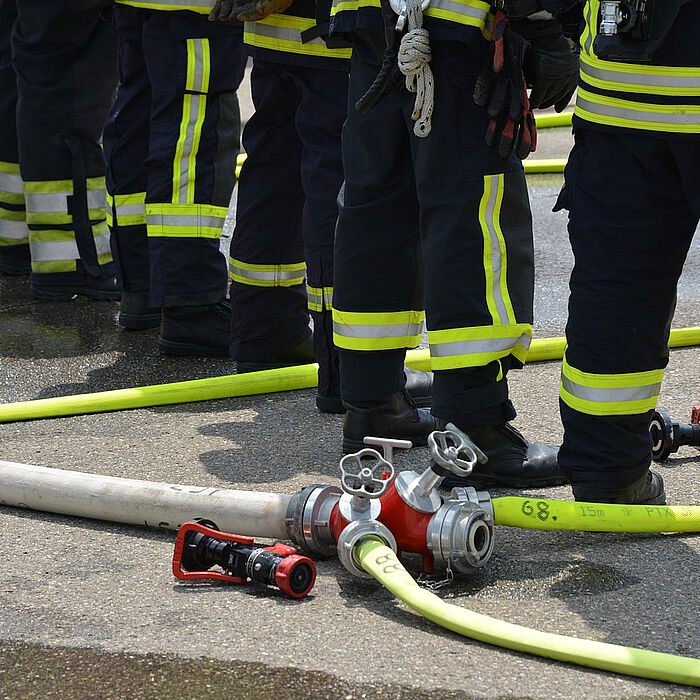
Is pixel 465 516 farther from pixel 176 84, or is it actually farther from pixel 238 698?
pixel 176 84

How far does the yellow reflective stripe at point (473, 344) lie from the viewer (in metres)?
2.91

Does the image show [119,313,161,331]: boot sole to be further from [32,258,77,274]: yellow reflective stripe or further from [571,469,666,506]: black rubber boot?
[571,469,666,506]: black rubber boot

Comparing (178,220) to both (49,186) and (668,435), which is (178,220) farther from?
(668,435)

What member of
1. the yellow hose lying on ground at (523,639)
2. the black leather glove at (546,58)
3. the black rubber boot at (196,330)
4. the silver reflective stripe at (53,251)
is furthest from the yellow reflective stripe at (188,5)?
the yellow hose lying on ground at (523,639)

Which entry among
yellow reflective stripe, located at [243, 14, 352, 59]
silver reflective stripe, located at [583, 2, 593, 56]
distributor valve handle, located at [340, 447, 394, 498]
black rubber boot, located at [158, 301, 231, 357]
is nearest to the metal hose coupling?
distributor valve handle, located at [340, 447, 394, 498]

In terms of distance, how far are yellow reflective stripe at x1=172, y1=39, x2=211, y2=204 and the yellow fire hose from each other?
713 millimetres

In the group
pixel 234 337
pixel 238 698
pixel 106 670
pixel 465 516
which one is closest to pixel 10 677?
pixel 106 670

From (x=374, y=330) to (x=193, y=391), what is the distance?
0.92 metres

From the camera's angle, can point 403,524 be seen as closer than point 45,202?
Yes

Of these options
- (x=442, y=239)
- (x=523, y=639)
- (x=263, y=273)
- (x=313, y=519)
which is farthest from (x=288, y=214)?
(x=523, y=639)

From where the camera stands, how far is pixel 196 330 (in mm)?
4289

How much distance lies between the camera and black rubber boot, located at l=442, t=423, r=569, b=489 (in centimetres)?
303

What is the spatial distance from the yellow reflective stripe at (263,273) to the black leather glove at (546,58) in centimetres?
128

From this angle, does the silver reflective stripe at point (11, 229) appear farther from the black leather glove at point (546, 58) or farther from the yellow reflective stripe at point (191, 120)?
the black leather glove at point (546, 58)
